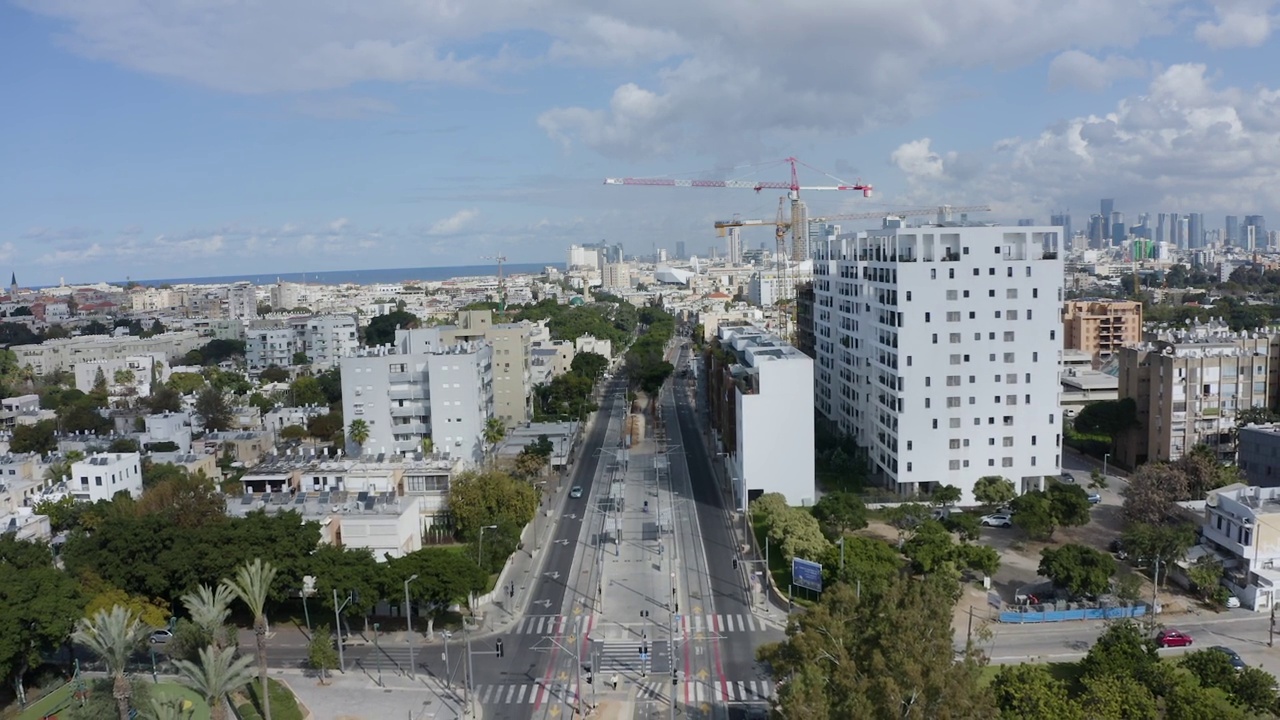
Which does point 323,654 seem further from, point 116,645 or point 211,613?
point 116,645

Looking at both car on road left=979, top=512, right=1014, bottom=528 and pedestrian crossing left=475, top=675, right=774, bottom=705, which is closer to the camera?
pedestrian crossing left=475, top=675, right=774, bottom=705

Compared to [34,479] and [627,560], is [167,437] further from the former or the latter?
[627,560]

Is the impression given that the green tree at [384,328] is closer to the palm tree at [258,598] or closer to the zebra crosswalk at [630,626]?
the zebra crosswalk at [630,626]

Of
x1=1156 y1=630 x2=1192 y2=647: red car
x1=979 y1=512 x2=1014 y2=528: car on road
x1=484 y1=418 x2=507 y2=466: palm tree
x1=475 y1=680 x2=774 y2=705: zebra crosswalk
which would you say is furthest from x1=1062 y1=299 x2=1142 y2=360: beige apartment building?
x1=475 y1=680 x2=774 y2=705: zebra crosswalk

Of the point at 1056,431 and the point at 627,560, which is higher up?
the point at 1056,431

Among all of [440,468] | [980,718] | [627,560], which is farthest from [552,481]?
[980,718]

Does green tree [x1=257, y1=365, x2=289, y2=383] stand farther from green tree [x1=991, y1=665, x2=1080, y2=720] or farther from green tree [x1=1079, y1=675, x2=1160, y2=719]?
green tree [x1=1079, y1=675, x2=1160, y2=719]
